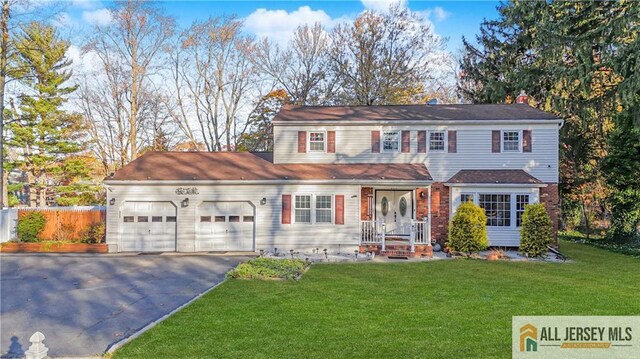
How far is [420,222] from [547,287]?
625cm

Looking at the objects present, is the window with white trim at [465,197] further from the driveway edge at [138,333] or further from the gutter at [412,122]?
the driveway edge at [138,333]

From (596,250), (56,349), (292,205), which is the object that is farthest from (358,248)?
(56,349)

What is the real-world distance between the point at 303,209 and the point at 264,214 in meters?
1.62

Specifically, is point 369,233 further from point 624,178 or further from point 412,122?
point 624,178

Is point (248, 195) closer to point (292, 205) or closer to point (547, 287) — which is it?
point (292, 205)

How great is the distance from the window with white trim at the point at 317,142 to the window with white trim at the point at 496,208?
694cm

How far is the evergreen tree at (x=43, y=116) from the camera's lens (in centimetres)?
2591

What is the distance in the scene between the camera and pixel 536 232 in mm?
14984

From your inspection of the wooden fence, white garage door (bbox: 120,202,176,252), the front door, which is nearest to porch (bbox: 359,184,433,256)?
the front door

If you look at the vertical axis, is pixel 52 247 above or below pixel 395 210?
below

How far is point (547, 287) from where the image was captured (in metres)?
10.0

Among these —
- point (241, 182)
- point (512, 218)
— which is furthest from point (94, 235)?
point (512, 218)

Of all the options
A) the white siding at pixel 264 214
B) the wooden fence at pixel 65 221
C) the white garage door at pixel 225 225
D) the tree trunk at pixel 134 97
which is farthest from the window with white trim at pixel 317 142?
the tree trunk at pixel 134 97

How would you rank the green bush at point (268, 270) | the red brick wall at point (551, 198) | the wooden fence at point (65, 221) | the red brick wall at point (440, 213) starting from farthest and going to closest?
the wooden fence at point (65, 221)
the red brick wall at point (440, 213)
the red brick wall at point (551, 198)
the green bush at point (268, 270)
